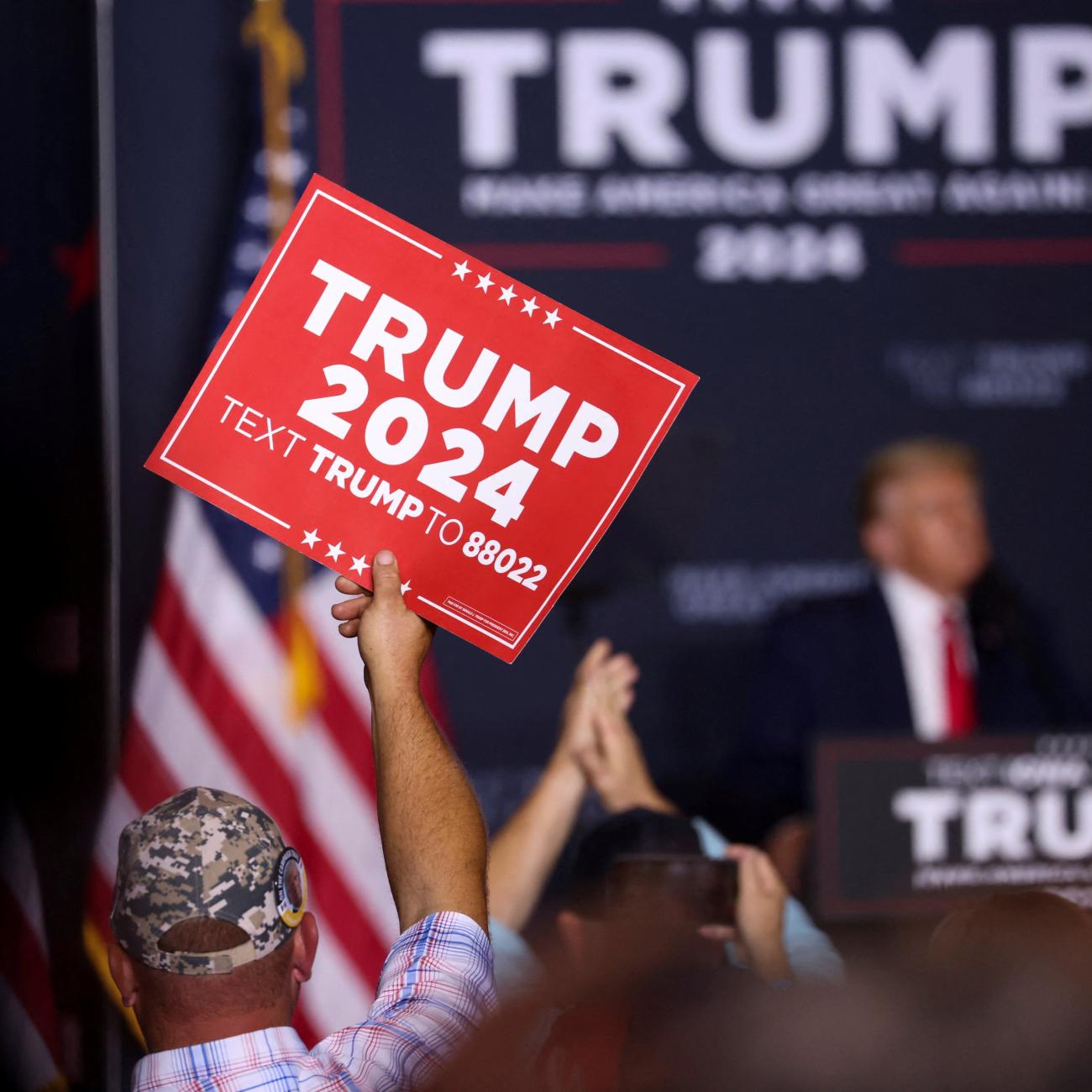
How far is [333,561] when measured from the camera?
128 centimetres

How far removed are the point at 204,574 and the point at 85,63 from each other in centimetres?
97

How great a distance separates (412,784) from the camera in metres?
1.27

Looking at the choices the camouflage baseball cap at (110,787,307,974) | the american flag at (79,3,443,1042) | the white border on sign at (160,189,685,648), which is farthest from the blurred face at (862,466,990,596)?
the camouflage baseball cap at (110,787,307,974)

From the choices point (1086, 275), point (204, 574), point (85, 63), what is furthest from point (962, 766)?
point (85, 63)

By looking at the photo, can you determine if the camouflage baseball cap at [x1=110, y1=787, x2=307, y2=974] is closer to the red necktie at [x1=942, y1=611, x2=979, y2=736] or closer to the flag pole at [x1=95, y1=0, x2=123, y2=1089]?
the flag pole at [x1=95, y1=0, x2=123, y2=1089]

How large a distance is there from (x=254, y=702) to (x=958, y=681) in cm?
133

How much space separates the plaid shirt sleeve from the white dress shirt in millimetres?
1514

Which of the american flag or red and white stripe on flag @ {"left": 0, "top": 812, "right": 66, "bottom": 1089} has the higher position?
Result: the american flag

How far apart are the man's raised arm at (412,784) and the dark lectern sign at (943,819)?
1.36 m

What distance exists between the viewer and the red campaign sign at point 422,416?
1.28 m

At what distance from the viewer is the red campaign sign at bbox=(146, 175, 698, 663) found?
4.20 ft

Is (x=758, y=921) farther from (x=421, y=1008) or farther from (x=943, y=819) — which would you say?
(x=421, y=1008)

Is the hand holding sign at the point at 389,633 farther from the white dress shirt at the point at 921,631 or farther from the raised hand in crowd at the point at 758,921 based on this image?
the white dress shirt at the point at 921,631

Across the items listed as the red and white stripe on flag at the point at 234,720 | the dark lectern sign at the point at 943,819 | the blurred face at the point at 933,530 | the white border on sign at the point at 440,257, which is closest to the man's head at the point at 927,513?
the blurred face at the point at 933,530
